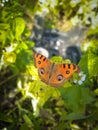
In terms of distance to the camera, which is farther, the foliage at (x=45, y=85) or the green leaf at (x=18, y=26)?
the green leaf at (x=18, y=26)

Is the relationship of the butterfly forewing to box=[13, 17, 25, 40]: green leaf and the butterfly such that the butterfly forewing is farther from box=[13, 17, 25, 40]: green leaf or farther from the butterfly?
box=[13, 17, 25, 40]: green leaf

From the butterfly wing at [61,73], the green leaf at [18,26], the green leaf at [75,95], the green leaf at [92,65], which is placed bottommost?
the green leaf at [75,95]

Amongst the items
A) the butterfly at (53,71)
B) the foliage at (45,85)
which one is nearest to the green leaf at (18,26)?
the foliage at (45,85)

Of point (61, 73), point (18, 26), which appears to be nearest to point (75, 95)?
point (61, 73)

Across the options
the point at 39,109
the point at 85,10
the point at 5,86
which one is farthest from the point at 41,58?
the point at 5,86

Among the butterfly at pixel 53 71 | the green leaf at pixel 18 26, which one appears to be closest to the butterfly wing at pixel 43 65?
the butterfly at pixel 53 71

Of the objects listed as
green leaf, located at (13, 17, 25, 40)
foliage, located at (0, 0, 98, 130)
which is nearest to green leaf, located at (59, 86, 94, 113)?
foliage, located at (0, 0, 98, 130)

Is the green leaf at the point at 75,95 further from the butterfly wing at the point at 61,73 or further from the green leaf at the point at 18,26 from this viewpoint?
the green leaf at the point at 18,26

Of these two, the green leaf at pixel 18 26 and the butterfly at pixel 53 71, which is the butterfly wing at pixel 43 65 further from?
the green leaf at pixel 18 26

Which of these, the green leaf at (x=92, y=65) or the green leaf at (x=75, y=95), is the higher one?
the green leaf at (x=92, y=65)

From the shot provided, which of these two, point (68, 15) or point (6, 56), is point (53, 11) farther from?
point (6, 56)
